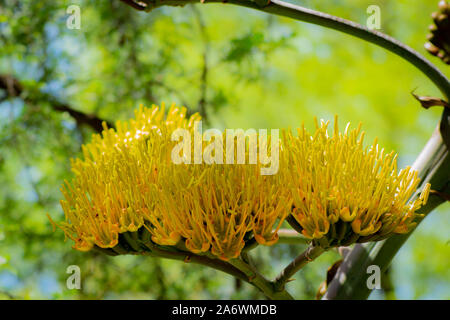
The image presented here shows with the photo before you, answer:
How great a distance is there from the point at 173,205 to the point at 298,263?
0.17 metres

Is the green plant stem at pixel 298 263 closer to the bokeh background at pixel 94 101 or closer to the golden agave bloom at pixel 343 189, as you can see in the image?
the golden agave bloom at pixel 343 189

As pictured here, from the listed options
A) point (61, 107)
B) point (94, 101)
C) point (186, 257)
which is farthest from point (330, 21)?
point (94, 101)

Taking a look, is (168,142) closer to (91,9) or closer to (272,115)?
(91,9)

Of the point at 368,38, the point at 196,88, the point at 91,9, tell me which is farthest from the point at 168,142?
the point at 91,9

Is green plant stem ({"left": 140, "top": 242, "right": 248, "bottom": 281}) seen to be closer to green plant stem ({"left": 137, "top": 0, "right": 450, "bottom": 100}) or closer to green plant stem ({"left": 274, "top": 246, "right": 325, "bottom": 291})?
green plant stem ({"left": 274, "top": 246, "right": 325, "bottom": 291})

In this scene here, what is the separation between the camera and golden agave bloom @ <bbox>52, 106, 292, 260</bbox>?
47cm

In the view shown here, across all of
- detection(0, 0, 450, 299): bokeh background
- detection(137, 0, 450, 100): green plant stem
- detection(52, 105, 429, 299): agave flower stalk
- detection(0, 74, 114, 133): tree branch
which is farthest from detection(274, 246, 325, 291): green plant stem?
detection(0, 74, 114, 133): tree branch

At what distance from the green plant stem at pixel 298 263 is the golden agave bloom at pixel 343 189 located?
22mm

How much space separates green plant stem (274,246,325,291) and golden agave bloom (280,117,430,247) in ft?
0.07

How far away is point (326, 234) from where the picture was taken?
482mm

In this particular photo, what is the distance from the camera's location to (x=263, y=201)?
0.47 metres

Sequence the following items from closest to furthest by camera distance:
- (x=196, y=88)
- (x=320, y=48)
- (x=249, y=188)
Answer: (x=249, y=188) → (x=196, y=88) → (x=320, y=48)

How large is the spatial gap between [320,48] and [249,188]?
2.35m

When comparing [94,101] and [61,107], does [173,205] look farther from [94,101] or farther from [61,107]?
[94,101]
